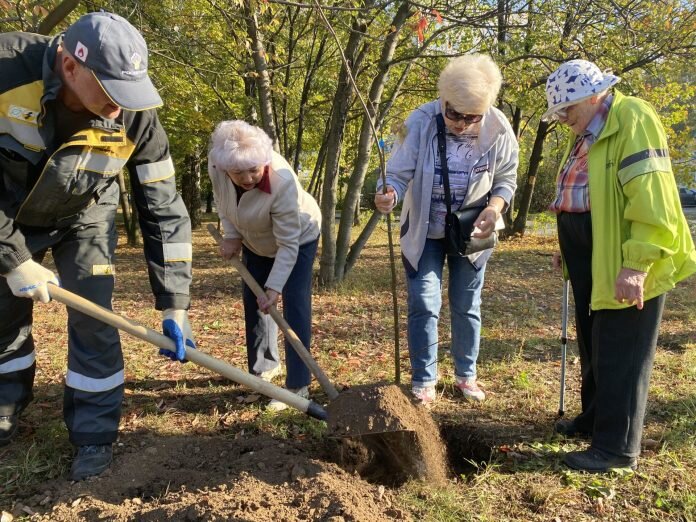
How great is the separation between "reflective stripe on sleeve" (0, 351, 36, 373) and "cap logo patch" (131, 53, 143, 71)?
185 cm

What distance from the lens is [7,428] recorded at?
299 centimetres

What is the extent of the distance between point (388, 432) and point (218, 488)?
Result: 83 cm

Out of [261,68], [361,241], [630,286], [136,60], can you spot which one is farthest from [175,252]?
[361,241]

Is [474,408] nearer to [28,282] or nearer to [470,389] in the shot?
[470,389]

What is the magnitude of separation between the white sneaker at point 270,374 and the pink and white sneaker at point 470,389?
4.23 ft

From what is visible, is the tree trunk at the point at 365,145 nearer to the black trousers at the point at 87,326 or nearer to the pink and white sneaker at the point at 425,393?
the pink and white sneaker at the point at 425,393

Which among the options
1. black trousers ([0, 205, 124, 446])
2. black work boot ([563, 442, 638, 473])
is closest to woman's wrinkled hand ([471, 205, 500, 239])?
black work boot ([563, 442, 638, 473])

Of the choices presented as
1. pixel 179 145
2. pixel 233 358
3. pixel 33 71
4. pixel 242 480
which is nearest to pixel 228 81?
pixel 179 145

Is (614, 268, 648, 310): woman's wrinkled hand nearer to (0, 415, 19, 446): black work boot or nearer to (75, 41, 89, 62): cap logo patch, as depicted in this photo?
(75, 41, 89, 62): cap logo patch

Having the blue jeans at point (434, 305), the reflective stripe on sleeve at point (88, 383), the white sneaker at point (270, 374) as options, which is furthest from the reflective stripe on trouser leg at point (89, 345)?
the blue jeans at point (434, 305)

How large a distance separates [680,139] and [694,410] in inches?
439

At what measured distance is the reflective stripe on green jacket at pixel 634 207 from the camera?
225cm

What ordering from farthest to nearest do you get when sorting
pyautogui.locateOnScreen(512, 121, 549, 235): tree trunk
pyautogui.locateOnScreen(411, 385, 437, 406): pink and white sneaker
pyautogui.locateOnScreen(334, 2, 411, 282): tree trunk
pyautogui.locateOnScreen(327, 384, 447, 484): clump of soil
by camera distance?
pyautogui.locateOnScreen(512, 121, 549, 235): tree trunk, pyautogui.locateOnScreen(334, 2, 411, 282): tree trunk, pyautogui.locateOnScreen(411, 385, 437, 406): pink and white sneaker, pyautogui.locateOnScreen(327, 384, 447, 484): clump of soil

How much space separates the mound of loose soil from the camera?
2232 mm
